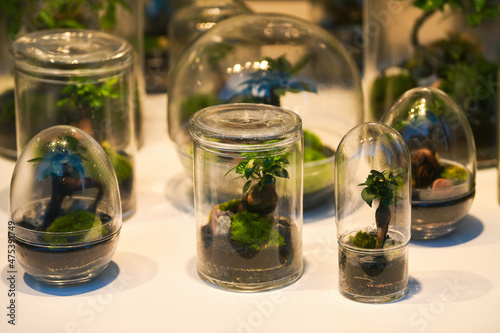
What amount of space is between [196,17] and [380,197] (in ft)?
2.48

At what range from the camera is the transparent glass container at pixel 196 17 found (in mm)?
1552

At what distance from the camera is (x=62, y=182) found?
3.25ft

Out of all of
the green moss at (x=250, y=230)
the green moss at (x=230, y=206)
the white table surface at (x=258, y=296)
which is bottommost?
the white table surface at (x=258, y=296)

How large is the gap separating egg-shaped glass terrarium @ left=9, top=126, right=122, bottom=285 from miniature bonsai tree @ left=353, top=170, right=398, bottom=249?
329 mm

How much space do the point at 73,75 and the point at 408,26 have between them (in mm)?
617

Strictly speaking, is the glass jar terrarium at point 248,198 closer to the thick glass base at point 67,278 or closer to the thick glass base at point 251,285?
the thick glass base at point 251,285

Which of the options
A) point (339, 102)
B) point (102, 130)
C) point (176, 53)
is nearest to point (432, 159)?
point (339, 102)

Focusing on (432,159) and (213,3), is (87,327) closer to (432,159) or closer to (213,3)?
(432,159)

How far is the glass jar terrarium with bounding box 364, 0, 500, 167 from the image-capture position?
137 centimetres

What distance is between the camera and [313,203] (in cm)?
127

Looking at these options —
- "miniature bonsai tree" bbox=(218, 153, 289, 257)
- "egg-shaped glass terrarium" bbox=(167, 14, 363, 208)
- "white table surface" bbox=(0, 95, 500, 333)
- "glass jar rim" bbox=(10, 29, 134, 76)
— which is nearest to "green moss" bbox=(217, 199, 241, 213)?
"miniature bonsai tree" bbox=(218, 153, 289, 257)

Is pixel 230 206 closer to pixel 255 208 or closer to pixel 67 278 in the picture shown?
pixel 255 208

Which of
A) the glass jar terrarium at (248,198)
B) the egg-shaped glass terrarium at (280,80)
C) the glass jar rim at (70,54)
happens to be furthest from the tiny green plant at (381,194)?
the glass jar rim at (70,54)

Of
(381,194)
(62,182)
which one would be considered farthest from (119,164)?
(381,194)
